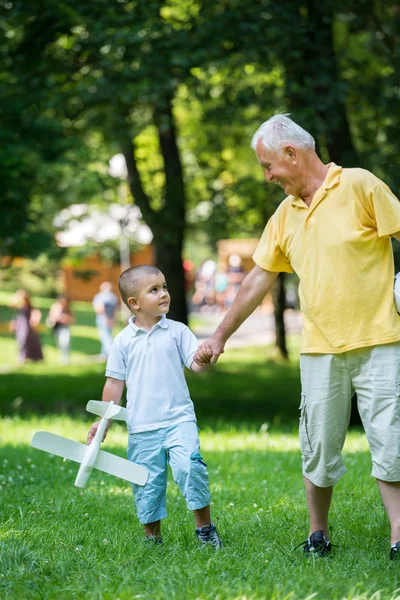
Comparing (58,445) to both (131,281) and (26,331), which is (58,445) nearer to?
(131,281)

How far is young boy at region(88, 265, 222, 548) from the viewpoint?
15.5ft

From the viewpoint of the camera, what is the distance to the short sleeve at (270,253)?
4.75 meters

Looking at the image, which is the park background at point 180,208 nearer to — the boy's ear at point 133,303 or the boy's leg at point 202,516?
the boy's leg at point 202,516

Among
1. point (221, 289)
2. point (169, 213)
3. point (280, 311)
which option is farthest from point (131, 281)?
point (221, 289)

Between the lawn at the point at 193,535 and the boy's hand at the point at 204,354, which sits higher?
the boy's hand at the point at 204,354

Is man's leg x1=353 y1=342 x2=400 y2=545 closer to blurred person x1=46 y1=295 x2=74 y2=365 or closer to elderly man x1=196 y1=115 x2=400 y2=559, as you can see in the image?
elderly man x1=196 y1=115 x2=400 y2=559

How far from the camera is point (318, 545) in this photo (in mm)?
4625

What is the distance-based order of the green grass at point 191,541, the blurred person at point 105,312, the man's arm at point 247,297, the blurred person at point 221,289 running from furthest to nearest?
1. the blurred person at point 221,289
2. the blurred person at point 105,312
3. the man's arm at point 247,297
4. the green grass at point 191,541

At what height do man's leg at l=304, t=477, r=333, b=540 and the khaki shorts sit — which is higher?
the khaki shorts

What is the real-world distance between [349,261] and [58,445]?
164 cm

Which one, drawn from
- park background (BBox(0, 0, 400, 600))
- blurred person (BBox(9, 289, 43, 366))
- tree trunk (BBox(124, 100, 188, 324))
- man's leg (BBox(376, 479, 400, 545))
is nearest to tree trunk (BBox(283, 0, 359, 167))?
park background (BBox(0, 0, 400, 600))

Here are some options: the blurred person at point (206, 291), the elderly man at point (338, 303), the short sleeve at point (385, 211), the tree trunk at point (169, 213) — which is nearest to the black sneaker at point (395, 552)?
the elderly man at point (338, 303)

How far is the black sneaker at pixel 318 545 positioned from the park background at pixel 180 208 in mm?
99

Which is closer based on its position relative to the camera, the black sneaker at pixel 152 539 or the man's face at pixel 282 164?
the man's face at pixel 282 164
